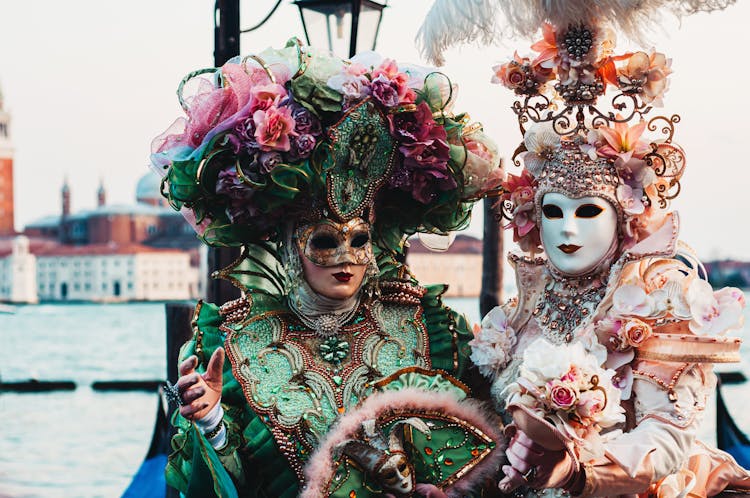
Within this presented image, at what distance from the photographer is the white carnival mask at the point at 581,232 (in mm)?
3330

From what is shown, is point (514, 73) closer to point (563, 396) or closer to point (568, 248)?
point (568, 248)

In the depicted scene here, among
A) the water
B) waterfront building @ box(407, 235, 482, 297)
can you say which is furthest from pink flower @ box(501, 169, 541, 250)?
waterfront building @ box(407, 235, 482, 297)

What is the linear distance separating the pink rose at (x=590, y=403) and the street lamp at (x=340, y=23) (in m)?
2.40

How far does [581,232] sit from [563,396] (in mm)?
712

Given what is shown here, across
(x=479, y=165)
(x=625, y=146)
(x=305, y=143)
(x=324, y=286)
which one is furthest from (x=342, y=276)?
(x=625, y=146)

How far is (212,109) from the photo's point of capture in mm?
3490

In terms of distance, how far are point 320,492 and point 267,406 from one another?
38 centimetres

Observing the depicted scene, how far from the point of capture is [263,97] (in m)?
3.45

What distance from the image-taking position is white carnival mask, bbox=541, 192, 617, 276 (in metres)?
3.33

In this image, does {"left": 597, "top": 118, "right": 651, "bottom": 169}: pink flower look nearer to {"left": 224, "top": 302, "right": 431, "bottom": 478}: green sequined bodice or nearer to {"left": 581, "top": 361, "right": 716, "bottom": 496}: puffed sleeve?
{"left": 581, "top": 361, "right": 716, "bottom": 496}: puffed sleeve

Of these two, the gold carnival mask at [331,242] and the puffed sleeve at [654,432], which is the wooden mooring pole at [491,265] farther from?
the puffed sleeve at [654,432]

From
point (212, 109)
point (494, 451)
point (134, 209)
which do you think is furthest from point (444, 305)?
point (134, 209)

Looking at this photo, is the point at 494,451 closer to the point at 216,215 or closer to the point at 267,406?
the point at 267,406

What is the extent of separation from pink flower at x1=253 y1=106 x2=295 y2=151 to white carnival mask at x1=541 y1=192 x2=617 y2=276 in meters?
0.80
